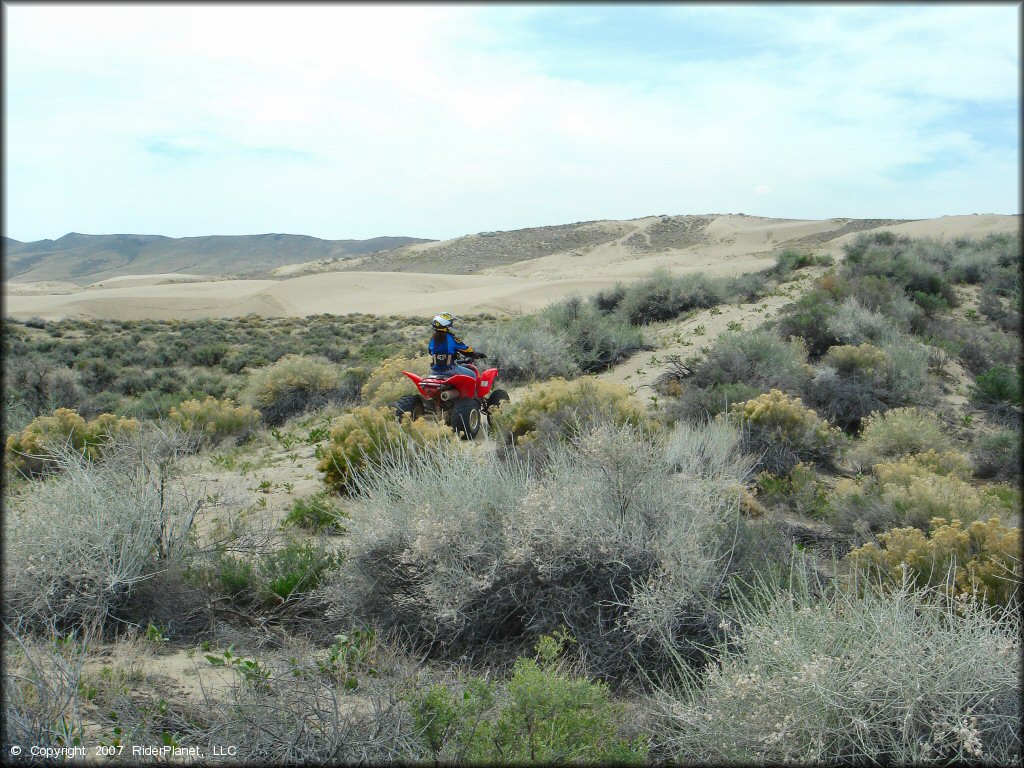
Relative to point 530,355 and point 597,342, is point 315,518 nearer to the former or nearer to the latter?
point 530,355

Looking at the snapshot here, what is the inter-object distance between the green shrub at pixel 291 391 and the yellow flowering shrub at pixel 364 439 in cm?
568

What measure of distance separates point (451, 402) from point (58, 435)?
16.1 ft

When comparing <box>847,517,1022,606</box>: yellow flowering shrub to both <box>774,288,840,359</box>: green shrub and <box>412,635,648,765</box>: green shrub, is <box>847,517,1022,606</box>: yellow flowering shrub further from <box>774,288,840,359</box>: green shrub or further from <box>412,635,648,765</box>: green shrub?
<box>774,288,840,359</box>: green shrub

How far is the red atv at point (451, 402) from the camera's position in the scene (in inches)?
353

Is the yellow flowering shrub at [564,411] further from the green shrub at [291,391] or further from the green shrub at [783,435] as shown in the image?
the green shrub at [291,391]

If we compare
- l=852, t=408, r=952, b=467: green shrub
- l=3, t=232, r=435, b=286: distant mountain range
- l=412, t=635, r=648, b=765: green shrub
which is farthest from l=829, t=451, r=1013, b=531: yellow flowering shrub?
l=3, t=232, r=435, b=286: distant mountain range

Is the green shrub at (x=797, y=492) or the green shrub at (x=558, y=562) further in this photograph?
the green shrub at (x=797, y=492)

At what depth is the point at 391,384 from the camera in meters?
10.9

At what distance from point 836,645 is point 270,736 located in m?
2.52

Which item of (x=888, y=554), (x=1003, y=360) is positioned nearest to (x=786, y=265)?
(x=1003, y=360)

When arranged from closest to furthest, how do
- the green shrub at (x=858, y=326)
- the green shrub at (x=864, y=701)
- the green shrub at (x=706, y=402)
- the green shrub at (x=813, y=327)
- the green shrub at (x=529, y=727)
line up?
1. the green shrub at (x=864, y=701)
2. the green shrub at (x=529, y=727)
3. the green shrub at (x=706, y=402)
4. the green shrub at (x=858, y=326)
5. the green shrub at (x=813, y=327)

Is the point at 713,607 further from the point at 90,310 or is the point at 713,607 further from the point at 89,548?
the point at 90,310

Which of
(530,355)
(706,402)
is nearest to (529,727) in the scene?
(706,402)

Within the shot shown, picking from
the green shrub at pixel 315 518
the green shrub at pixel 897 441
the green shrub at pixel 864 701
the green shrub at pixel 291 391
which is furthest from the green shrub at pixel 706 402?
the green shrub at pixel 291 391
